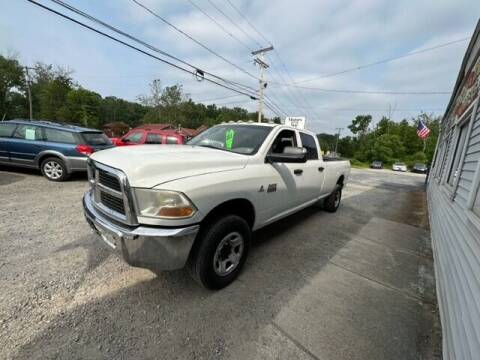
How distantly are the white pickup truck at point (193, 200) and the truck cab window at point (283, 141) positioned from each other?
0.09 feet

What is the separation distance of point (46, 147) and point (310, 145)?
6.90 m

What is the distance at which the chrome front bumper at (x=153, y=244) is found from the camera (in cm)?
185

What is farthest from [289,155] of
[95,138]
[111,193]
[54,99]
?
[54,99]

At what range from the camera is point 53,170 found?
252 inches

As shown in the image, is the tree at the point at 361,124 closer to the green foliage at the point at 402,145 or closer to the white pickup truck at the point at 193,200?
the green foliage at the point at 402,145

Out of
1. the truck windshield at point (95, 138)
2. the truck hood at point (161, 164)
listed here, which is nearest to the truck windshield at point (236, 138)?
the truck hood at point (161, 164)

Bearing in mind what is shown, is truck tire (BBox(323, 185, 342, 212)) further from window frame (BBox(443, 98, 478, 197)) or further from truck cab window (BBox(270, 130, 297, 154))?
truck cab window (BBox(270, 130, 297, 154))

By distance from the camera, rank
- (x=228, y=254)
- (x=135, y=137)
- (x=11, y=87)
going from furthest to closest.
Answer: (x=11, y=87), (x=135, y=137), (x=228, y=254)

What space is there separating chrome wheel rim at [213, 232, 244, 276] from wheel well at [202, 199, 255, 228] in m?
0.25

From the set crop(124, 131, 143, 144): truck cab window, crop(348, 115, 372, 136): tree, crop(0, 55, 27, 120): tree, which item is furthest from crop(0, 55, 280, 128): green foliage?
crop(348, 115, 372, 136): tree

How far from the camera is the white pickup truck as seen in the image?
1882mm

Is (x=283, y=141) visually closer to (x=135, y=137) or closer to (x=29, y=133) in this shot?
(x=29, y=133)

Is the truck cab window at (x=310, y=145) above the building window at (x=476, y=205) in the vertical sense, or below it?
above

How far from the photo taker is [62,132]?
6.35 m
